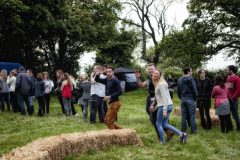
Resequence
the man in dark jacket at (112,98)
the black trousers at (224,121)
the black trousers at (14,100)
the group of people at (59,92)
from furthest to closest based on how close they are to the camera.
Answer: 1. the black trousers at (14,100)
2. the group of people at (59,92)
3. the black trousers at (224,121)
4. the man in dark jacket at (112,98)

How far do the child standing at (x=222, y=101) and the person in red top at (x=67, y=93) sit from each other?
626 cm

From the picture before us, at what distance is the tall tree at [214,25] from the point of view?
39188 millimetres

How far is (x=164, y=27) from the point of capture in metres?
55.2

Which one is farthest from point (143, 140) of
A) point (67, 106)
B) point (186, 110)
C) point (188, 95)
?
point (67, 106)

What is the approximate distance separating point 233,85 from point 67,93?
22.2 feet

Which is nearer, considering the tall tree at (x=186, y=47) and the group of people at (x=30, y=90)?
the group of people at (x=30, y=90)

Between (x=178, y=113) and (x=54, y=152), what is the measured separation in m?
12.1

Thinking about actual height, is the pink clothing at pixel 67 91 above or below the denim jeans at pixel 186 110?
above

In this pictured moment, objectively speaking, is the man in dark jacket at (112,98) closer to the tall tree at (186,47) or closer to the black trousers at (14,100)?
the black trousers at (14,100)

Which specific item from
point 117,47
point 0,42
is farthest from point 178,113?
point 117,47

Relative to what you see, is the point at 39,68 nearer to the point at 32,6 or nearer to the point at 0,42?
the point at 0,42

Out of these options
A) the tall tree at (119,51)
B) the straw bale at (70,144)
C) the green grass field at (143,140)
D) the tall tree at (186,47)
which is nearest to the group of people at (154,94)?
the green grass field at (143,140)

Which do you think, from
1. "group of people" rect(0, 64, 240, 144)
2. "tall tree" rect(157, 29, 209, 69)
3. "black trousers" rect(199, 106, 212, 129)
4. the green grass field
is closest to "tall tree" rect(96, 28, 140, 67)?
"tall tree" rect(157, 29, 209, 69)

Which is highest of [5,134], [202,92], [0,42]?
[0,42]
